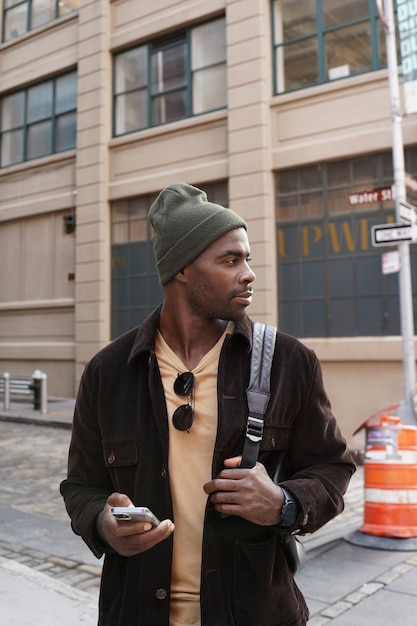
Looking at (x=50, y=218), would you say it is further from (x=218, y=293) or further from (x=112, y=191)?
(x=218, y=293)

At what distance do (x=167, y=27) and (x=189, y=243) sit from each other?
50.1 ft

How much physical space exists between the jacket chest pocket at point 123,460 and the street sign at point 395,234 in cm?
672

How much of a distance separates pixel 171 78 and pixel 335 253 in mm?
6796

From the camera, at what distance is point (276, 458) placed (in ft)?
6.23

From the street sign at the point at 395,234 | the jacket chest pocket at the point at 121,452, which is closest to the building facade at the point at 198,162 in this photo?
the street sign at the point at 395,234

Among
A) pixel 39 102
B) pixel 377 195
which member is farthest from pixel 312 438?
pixel 39 102

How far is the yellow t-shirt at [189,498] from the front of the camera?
71.3 inches

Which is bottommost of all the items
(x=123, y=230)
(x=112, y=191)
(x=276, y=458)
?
(x=276, y=458)

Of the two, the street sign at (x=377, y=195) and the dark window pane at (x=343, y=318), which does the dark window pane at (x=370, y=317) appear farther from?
the street sign at (x=377, y=195)

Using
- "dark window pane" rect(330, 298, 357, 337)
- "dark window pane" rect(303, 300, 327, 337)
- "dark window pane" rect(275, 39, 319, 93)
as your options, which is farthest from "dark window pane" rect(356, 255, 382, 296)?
"dark window pane" rect(275, 39, 319, 93)

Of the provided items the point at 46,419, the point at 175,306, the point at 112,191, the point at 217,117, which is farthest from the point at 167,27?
the point at 175,306

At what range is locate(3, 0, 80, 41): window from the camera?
18.3 meters

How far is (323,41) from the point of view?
43.5 ft

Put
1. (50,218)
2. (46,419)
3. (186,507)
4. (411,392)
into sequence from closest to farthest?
(186,507) → (411,392) → (46,419) → (50,218)
